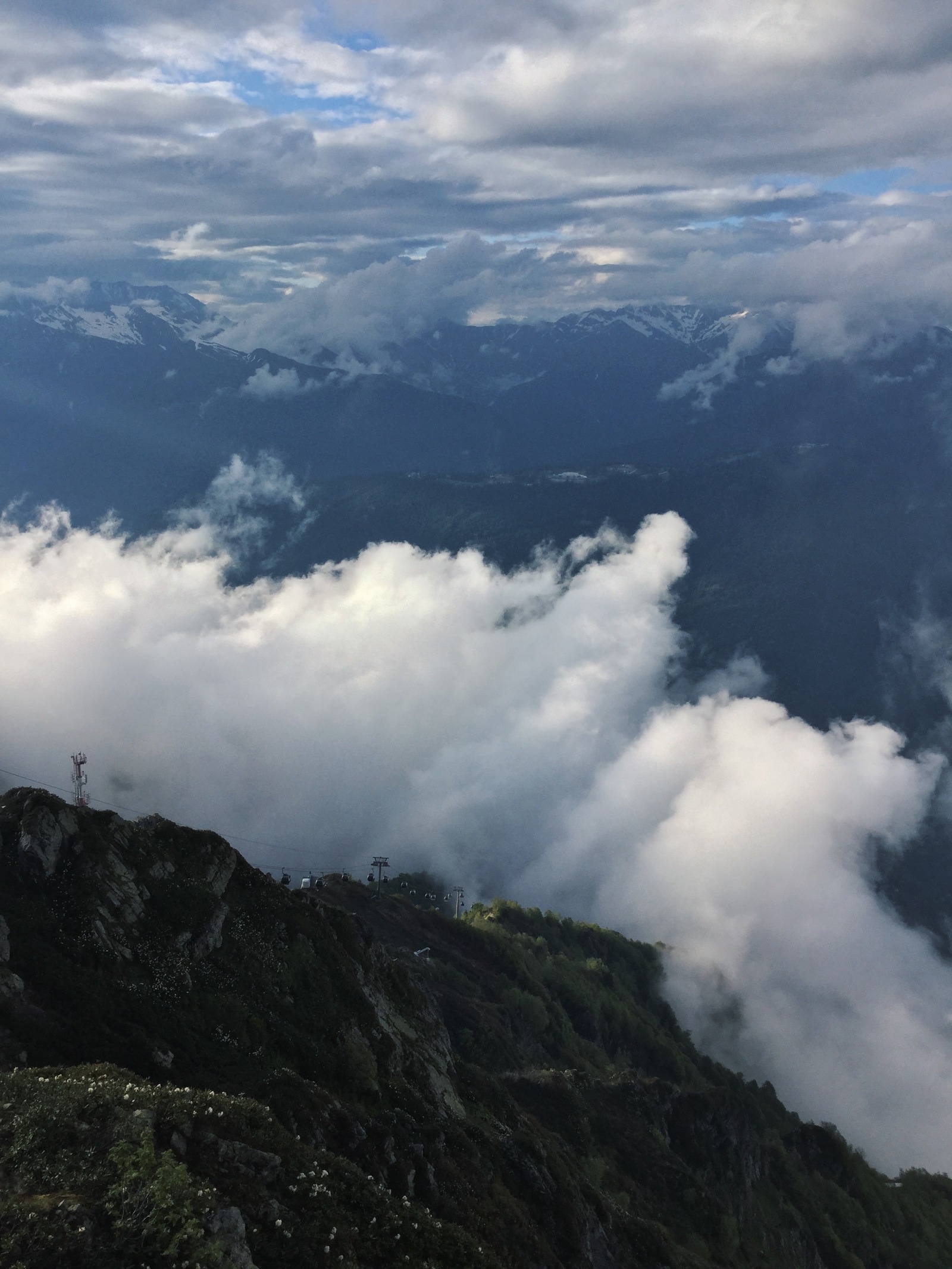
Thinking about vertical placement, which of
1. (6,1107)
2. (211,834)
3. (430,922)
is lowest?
(6,1107)

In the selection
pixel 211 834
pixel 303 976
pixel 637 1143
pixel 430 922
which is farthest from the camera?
pixel 430 922

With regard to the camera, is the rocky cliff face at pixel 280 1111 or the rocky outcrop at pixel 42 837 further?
the rocky outcrop at pixel 42 837

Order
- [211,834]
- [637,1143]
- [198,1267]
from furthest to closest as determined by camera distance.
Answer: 1. [637,1143]
2. [211,834]
3. [198,1267]

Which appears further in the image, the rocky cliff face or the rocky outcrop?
the rocky outcrop

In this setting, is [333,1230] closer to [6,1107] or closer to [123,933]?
[6,1107]

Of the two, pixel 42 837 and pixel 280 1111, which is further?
pixel 42 837

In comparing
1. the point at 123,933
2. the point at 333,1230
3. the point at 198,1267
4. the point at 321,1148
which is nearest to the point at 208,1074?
the point at 321,1148

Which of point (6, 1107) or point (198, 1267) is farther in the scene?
point (6, 1107)

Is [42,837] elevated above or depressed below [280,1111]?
above
